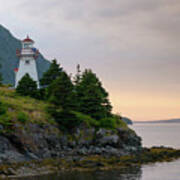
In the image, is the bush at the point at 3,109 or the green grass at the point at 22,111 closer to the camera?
the green grass at the point at 22,111

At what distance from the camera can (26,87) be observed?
69562mm

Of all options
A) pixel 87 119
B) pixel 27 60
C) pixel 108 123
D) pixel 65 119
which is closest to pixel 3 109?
pixel 65 119

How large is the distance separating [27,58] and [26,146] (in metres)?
29.4

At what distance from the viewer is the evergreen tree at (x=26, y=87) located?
2712 inches

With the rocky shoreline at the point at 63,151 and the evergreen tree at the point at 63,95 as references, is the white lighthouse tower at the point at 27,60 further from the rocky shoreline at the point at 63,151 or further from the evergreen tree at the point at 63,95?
the rocky shoreline at the point at 63,151

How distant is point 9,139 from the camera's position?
163ft

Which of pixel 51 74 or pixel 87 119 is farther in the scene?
pixel 51 74

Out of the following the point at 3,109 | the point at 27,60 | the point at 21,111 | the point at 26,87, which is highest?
the point at 27,60

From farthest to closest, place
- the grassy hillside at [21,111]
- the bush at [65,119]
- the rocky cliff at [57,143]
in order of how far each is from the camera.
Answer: the bush at [65,119] → the grassy hillside at [21,111] → the rocky cliff at [57,143]

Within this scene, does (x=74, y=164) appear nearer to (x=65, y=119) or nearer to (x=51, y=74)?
(x=65, y=119)

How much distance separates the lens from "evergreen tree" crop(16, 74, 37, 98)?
226 feet

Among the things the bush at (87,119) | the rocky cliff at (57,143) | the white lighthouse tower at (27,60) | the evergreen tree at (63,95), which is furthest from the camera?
the white lighthouse tower at (27,60)

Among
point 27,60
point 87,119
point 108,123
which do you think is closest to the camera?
point 87,119

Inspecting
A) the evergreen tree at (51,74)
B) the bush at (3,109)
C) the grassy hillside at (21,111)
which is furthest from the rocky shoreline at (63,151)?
the evergreen tree at (51,74)
